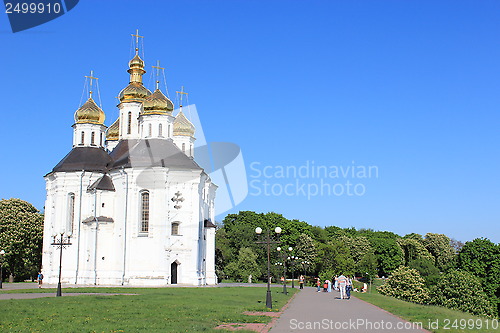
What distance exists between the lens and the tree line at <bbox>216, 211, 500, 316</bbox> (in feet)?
144

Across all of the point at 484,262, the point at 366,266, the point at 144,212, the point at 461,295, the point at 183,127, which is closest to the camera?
the point at 461,295

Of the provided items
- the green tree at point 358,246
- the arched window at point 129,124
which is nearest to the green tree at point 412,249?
the green tree at point 358,246

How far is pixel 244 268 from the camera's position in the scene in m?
63.2

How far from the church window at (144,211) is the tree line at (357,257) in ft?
37.9

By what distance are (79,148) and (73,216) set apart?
6589 millimetres

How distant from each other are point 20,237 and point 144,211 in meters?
16.2

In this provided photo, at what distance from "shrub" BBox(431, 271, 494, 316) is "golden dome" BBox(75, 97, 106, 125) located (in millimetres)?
33549

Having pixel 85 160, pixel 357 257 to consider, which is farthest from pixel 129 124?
pixel 357 257

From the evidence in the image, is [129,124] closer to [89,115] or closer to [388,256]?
[89,115]

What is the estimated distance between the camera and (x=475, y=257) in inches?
2089

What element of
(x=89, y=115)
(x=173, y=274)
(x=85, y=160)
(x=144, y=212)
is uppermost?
(x=89, y=115)

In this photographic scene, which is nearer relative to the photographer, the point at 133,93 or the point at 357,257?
the point at 133,93

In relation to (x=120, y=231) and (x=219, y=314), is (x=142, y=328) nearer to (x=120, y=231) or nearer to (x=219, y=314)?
(x=219, y=314)

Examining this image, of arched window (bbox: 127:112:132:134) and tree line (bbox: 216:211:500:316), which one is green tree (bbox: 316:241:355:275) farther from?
arched window (bbox: 127:112:132:134)
